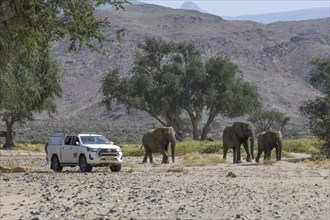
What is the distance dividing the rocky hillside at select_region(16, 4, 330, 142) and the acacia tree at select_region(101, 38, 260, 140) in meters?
30.7

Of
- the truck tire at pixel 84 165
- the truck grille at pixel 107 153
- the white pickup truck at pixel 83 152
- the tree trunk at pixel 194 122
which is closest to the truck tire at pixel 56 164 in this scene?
the white pickup truck at pixel 83 152

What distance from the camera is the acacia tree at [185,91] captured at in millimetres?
68062

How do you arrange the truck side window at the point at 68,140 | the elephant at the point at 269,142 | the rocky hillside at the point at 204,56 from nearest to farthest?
the truck side window at the point at 68,140
the elephant at the point at 269,142
the rocky hillside at the point at 204,56

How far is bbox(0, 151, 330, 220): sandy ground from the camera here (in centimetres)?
1548

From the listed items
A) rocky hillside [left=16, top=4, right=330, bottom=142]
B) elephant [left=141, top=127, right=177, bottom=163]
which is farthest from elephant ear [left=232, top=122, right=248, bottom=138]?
rocky hillside [left=16, top=4, right=330, bottom=142]

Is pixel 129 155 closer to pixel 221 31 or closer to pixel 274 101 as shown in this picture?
pixel 274 101

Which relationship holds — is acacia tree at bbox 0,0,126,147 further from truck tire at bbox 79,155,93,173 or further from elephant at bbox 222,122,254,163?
elephant at bbox 222,122,254,163

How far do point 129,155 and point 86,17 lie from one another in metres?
28.9

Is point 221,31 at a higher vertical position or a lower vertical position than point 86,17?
higher

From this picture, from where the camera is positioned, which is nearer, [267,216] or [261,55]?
[267,216]

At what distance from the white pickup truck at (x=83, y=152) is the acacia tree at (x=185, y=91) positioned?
34316 mm

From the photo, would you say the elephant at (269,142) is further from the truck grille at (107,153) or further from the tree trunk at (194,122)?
the tree trunk at (194,122)

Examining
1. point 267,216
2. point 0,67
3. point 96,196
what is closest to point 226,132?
point 0,67

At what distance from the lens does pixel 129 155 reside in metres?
51.7
